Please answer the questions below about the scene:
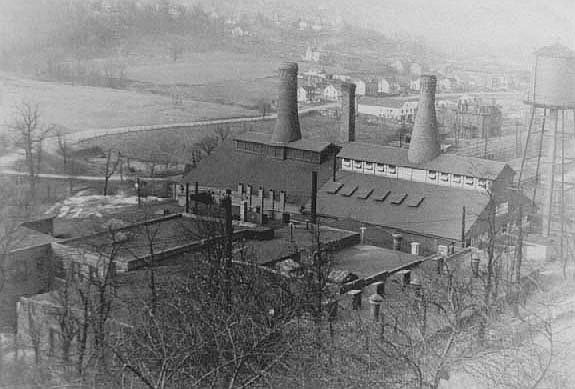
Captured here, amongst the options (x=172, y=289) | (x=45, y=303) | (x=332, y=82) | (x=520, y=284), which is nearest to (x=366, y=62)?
(x=332, y=82)

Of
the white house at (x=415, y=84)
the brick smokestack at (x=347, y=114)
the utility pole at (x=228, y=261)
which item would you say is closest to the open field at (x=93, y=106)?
the brick smokestack at (x=347, y=114)

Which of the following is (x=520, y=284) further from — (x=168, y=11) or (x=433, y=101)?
(x=168, y=11)

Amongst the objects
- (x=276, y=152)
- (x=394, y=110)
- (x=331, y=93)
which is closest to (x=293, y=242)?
(x=276, y=152)

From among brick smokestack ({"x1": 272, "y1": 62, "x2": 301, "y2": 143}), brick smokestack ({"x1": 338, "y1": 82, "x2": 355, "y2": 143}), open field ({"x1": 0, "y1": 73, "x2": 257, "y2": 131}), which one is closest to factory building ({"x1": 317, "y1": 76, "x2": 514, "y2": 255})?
brick smokestack ({"x1": 338, "y1": 82, "x2": 355, "y2": 143})

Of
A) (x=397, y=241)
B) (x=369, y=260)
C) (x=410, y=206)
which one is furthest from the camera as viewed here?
(x=410, y=206)

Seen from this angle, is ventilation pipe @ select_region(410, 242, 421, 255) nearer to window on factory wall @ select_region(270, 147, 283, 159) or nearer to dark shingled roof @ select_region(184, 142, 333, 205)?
dark shingled roof @ select_region(184, 142, 333, 205)

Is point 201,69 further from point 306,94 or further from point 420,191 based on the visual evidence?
point 420,191
